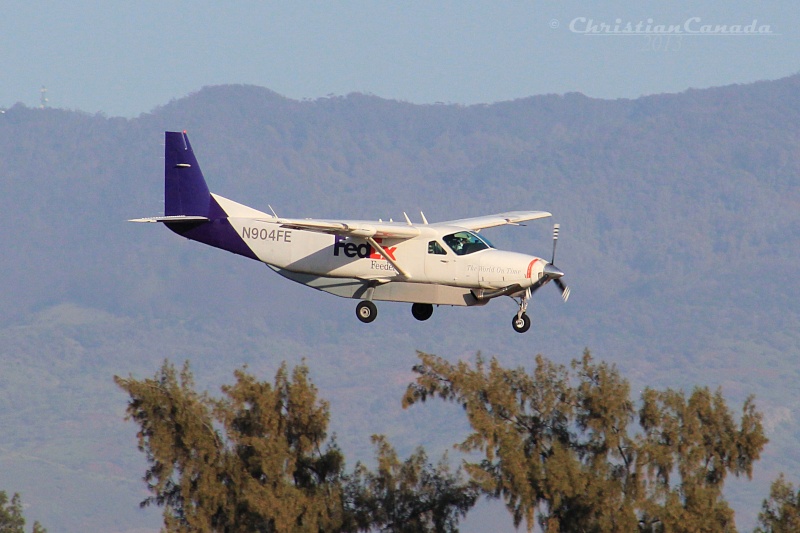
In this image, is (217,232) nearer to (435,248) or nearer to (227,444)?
(227,444)

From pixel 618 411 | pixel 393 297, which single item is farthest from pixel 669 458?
pixel 393 297

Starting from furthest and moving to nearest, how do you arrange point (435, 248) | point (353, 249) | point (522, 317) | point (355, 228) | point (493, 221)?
point (493, 221) → point (353, 249) → point (435, 248) → point (522, 317) → point (355, 228)

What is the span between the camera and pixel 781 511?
4097cm

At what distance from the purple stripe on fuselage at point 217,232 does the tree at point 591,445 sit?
25.3 ft

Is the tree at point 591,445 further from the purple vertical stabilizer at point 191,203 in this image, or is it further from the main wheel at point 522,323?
the purple vertical stabilizer at point 191,203

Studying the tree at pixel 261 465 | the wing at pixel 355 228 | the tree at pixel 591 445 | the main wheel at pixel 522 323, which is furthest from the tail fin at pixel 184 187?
the main wheel at pixel 522 323

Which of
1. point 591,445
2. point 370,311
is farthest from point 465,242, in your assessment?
point 591,445

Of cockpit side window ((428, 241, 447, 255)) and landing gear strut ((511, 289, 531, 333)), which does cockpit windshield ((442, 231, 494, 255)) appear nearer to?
cockpit side window ((428, 241, 447, 255))

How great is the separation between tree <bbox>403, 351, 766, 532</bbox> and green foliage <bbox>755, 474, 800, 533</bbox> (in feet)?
4.81

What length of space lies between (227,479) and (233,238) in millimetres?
8092

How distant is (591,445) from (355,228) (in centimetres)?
928

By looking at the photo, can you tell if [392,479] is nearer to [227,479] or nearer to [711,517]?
[227,479]

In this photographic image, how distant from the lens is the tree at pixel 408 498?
42562mm

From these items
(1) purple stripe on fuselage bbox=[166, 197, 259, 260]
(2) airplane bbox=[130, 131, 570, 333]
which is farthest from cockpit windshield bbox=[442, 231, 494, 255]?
(1) purple stripe on fuselage bbox=[166, 197, 259, 260]
